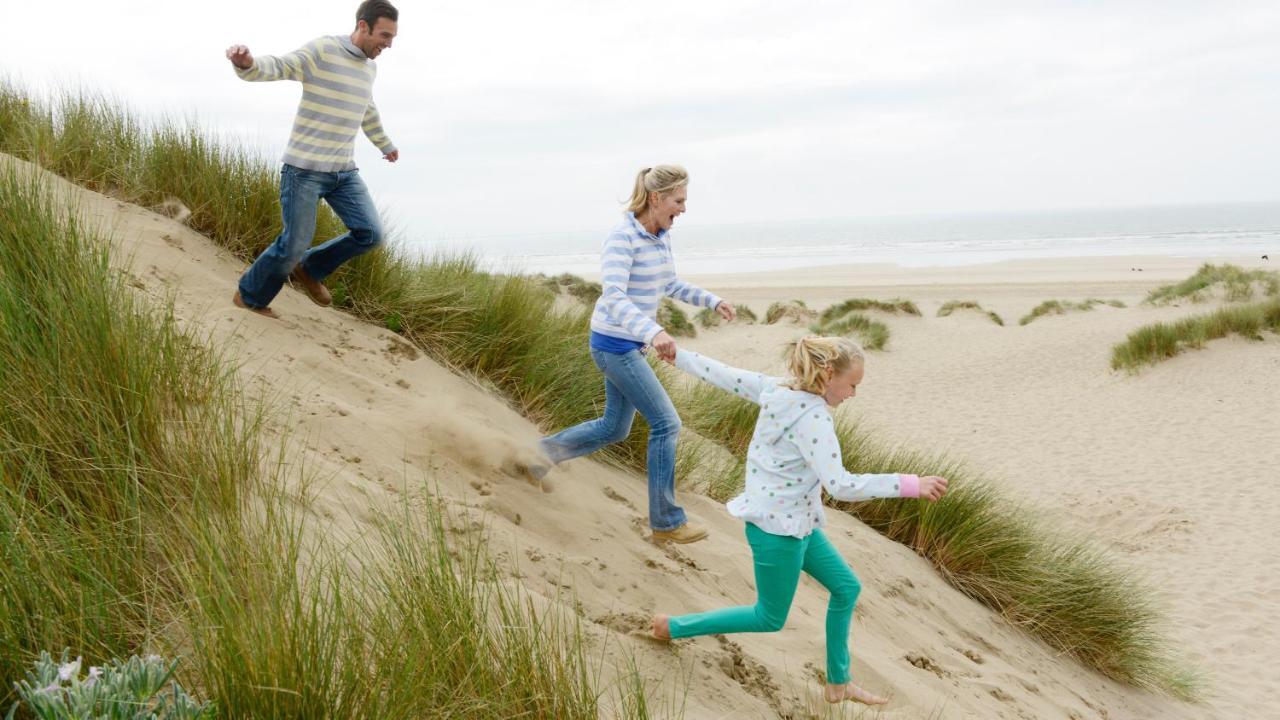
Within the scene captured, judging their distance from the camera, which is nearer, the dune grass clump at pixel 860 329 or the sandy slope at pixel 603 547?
the sandy slope at pixel 603 547

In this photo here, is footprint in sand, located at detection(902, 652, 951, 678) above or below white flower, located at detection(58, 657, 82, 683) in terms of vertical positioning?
below

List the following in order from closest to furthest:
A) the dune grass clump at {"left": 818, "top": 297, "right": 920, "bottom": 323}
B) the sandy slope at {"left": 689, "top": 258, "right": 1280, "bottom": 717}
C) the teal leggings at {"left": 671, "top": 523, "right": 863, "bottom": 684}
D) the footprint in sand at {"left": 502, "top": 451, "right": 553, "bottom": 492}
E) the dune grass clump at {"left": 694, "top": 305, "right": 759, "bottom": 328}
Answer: the teal leggings at {"left": 671, "top": 523, "right": 863, "bottom": 684} → the footprint in sand at {"left": 502, "top": 451, "right": 553, "bottom": 492} → the sandy slope at {"left": 689, "top": 258, "right": 1280, "bottom": 717} → the dune grass clump at {"left": 818, "top": 297, "right": 920, "bottom": 323} → the dune grass clump at {"left": 694, "top": 305, "right": 759, "bottom": 328}

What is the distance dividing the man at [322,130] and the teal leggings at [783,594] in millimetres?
3174

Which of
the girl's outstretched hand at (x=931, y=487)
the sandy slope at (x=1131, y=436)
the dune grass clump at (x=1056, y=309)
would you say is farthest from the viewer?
the dune grass clump at (x=1056, y=309)

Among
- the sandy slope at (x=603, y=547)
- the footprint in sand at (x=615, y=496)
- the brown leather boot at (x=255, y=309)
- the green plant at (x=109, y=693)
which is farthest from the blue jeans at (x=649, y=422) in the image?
the green plant at (x=109, y=693)

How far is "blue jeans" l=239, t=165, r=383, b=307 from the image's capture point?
17.0 ft

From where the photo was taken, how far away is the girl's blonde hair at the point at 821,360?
3383 millimetres

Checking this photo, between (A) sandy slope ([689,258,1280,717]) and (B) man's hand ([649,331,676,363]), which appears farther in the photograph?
(A) sandy slope ([689,258,1280,717])

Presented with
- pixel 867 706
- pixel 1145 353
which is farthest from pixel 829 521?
pixel 1145 353

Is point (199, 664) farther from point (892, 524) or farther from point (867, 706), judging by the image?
point (892, 524)

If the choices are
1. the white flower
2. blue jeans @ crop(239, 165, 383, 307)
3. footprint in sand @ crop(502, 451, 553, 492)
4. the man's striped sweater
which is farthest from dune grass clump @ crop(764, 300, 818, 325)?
the white flower

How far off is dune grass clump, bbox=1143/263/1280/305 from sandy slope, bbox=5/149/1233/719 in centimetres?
1588

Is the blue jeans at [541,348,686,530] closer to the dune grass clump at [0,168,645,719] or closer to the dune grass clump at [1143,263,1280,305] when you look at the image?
the dune grass clump at [0,168,645,719]

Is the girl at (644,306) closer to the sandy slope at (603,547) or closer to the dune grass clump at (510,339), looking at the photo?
the sandy slope at (603,547)
